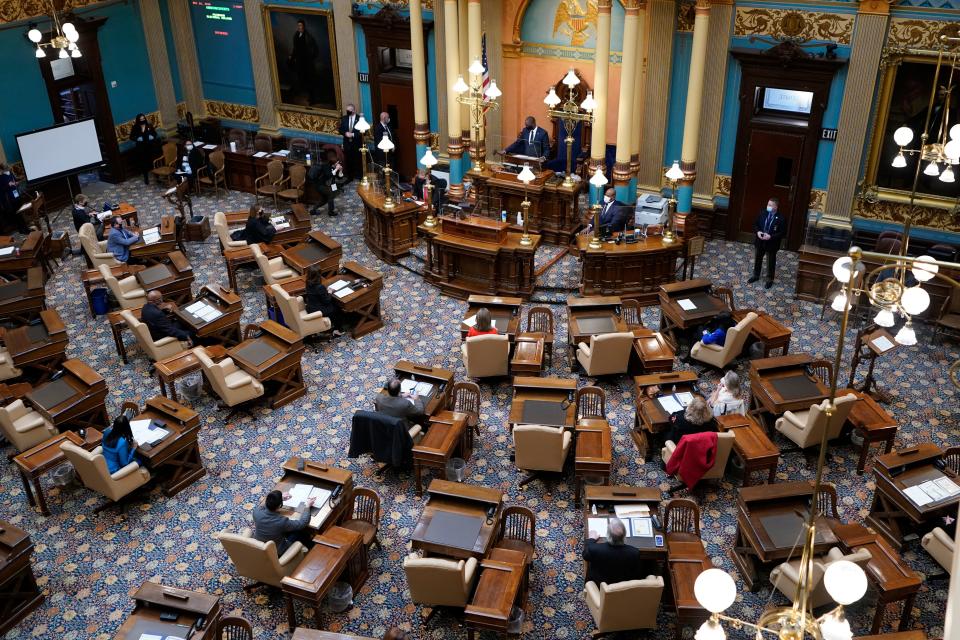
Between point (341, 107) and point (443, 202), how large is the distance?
452 centimetres

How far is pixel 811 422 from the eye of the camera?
9.82 meters

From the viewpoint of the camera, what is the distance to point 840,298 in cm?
563

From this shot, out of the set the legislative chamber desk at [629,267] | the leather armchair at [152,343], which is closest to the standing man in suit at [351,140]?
the legislative chamber desk at [629,267]

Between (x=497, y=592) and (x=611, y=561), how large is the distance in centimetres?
104

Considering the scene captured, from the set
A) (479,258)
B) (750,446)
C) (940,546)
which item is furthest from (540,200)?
(940,546)

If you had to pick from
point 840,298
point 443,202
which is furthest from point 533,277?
point 840,298

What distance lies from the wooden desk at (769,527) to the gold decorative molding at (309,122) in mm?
12950

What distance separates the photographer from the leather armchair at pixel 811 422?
9719mm

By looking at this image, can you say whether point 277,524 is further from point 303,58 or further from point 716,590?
point 303,58

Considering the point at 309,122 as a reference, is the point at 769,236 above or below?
below

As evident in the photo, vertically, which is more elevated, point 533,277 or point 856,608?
point 533,277

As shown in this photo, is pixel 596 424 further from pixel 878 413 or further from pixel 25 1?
pixel 25 1

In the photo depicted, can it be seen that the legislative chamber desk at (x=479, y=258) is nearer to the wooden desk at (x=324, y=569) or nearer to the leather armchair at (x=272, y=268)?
the leather armchair at (x=272, y=268)

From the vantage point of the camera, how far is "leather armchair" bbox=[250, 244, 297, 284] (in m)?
13.6
